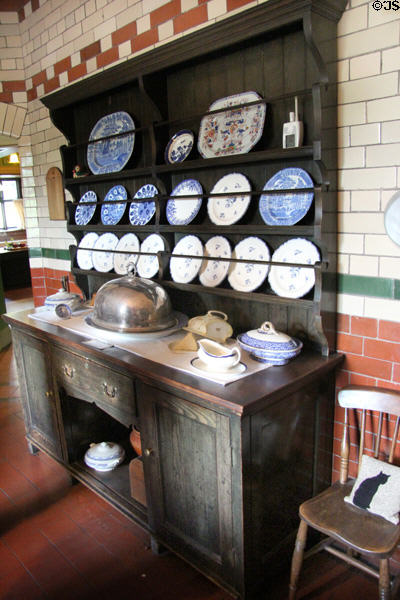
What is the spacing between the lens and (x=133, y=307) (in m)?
2.04

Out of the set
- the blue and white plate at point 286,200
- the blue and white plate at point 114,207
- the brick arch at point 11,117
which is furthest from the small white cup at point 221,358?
the brick arch at point 11,117

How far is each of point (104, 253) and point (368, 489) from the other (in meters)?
1.87

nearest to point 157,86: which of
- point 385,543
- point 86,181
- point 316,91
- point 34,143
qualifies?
point 86,181

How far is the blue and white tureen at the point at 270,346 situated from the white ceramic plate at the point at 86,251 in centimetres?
141

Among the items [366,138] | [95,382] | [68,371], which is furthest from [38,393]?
[366,138]

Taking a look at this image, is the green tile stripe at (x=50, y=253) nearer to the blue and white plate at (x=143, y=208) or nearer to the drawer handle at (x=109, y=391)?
the blue and white plate at (x=143, y=208)

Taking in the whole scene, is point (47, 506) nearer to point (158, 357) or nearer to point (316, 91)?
point (158, 357)

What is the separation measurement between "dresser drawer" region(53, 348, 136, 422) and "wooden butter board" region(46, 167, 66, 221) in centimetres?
135

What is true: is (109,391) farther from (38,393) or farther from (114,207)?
(114,207)

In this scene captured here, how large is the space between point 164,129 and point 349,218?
3.44 ft

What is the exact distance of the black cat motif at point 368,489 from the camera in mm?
1559

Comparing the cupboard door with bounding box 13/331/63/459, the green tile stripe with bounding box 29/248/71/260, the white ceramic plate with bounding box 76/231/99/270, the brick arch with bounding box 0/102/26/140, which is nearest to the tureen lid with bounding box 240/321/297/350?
the cupboard door with bounding box 13/331/63/459

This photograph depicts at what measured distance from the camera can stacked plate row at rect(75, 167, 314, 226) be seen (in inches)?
70.4

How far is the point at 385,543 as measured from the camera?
1390 millimetres
